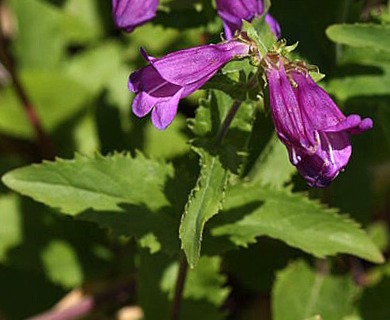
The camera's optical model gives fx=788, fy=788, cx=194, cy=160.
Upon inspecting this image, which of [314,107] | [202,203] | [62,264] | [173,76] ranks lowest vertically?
[62,264]

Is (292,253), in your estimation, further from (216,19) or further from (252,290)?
(216,19)

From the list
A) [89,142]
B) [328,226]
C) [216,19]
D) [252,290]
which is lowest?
[252,290]

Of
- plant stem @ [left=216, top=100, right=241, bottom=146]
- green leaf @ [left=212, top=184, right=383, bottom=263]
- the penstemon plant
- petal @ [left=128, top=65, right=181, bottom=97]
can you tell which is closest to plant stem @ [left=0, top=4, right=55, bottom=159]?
the penstemon plant

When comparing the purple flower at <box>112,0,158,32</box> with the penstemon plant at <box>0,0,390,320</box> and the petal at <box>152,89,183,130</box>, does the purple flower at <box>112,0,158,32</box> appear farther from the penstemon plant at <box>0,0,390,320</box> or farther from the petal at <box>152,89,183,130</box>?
the petal at <box>152,89,183,130</box>

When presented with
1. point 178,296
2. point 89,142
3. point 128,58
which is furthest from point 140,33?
point 178,296

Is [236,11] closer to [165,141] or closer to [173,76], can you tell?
[173,76]

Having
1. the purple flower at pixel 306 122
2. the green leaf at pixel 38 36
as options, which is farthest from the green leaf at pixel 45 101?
the purple flower at pixel 306 122

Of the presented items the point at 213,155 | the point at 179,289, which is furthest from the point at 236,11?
the point at 179,289
